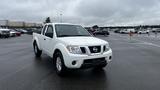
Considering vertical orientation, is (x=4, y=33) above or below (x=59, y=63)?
above

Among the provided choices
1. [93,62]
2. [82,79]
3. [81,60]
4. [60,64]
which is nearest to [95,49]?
[93,62]

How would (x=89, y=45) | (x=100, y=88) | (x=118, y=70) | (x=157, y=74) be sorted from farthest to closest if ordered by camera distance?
(x=118, y=70) < (x=157, y=74) < (x=89, y=45) < (x=100, y=88)

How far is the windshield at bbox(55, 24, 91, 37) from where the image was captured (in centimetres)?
827

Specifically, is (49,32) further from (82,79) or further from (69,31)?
(82,79)

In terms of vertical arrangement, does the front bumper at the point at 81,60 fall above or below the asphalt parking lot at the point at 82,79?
above

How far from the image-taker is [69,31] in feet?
28.2

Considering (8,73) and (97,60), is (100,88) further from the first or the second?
(8,73)

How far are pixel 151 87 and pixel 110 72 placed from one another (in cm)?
207

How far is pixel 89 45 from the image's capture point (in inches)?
273

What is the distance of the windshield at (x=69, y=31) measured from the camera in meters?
8.27

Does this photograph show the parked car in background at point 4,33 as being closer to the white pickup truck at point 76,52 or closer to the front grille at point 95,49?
the white pickup truck at point 76,52

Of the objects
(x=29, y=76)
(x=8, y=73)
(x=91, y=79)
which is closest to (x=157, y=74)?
(x=91, y=79)

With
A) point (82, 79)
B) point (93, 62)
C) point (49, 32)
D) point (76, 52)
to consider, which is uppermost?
point (49, 32)

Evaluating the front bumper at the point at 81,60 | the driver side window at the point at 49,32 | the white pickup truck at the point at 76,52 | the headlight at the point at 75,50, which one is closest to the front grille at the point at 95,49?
the white pickup truck at the point at 76,52
